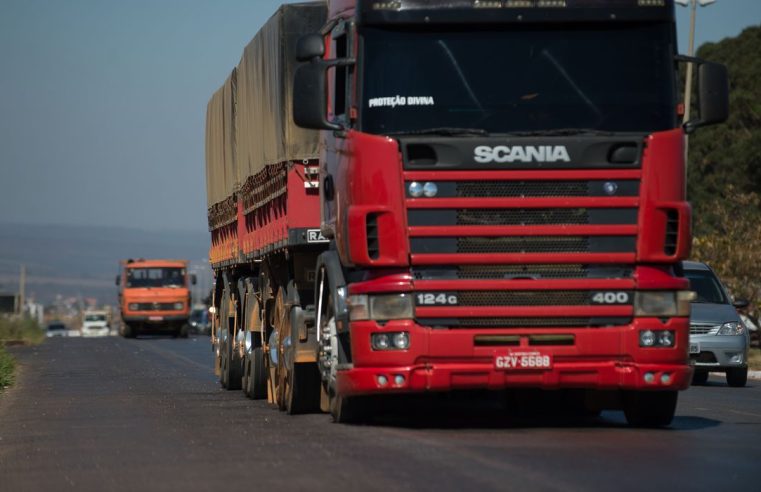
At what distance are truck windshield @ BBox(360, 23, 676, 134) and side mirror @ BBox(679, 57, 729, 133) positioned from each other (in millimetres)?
245

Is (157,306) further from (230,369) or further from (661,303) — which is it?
(661,303)

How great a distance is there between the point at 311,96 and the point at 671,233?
10.3ft

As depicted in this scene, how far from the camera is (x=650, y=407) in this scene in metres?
15.2

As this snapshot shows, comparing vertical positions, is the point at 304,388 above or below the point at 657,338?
below

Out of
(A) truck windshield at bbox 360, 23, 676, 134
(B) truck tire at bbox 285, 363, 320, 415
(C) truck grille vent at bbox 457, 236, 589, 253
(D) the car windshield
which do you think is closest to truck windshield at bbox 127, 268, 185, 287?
(D) the car windshield

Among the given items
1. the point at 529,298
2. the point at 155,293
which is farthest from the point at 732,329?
the point at 155,293

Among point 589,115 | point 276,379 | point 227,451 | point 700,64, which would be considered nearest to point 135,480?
point 227,451

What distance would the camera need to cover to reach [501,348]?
45.4ft

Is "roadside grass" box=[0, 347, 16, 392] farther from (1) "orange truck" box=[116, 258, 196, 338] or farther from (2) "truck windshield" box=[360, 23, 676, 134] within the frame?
(1) "orange truck" box=[116, 258, 196, 338]

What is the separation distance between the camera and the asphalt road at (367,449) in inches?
426

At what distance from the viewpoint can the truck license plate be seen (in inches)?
544

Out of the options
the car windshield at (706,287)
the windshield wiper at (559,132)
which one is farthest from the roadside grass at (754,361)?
the windshield wiper at (559,132)

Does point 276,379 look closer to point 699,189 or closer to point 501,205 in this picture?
point 501,205

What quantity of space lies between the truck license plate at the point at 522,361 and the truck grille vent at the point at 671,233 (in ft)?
4.26
